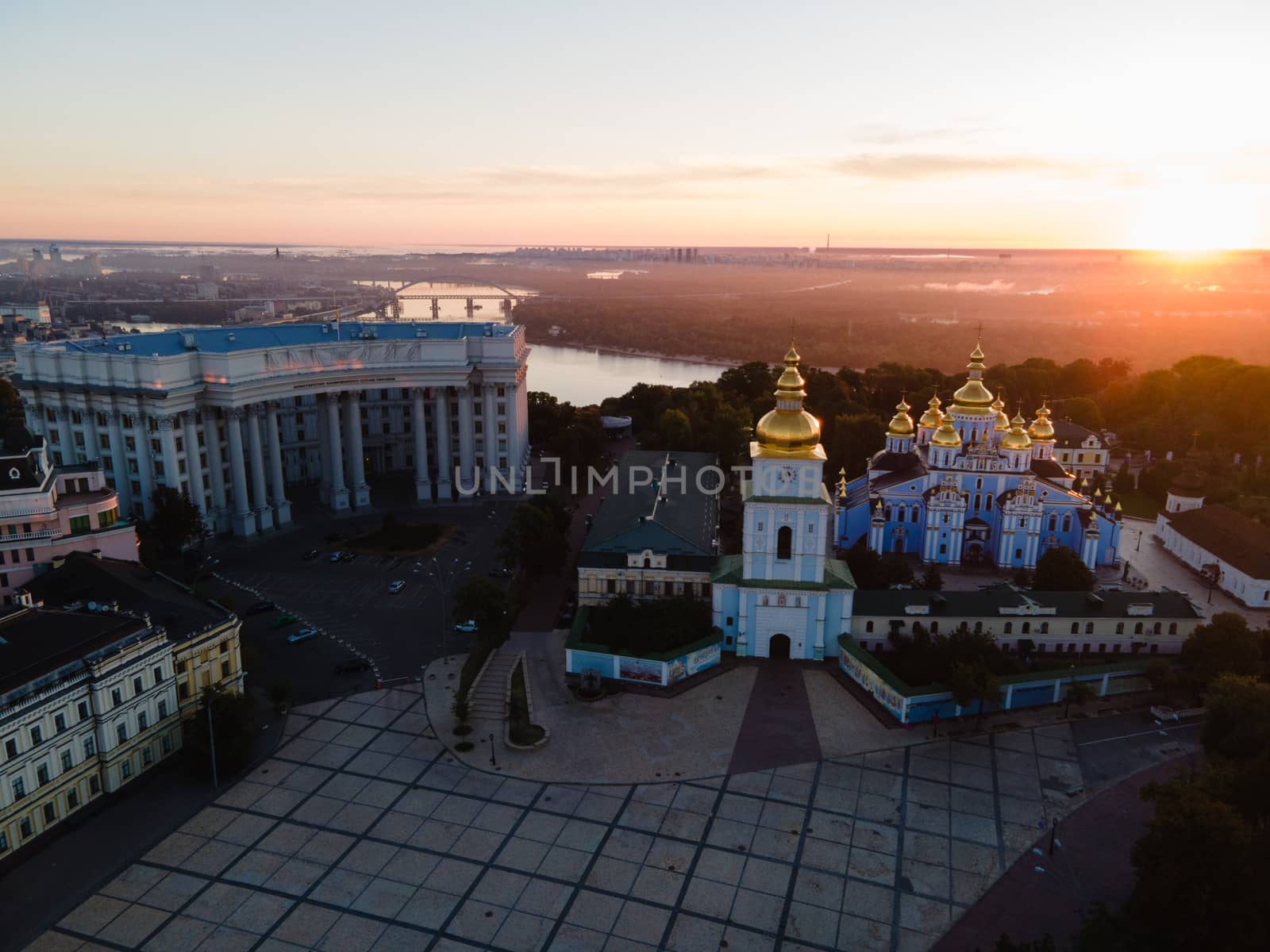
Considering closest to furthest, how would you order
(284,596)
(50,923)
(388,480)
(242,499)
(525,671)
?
(50,923), (525,671), (284,596), (242,499), (388,480)

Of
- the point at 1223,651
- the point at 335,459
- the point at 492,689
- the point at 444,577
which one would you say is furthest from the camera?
the point at 335,459

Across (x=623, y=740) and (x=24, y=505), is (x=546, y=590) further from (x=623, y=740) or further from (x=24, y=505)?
(x=24, y=505)

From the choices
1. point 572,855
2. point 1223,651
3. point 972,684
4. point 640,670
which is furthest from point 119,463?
point 1223,651

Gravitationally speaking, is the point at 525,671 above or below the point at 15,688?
below

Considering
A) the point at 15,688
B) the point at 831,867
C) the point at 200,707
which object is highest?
the point at 15,688

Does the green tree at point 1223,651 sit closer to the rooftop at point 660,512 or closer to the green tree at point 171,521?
the rooftop at point 660,512

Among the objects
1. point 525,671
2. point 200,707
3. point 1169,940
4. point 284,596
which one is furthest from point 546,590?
point 1169,940

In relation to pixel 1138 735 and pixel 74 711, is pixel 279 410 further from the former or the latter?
pixel 1138 735
